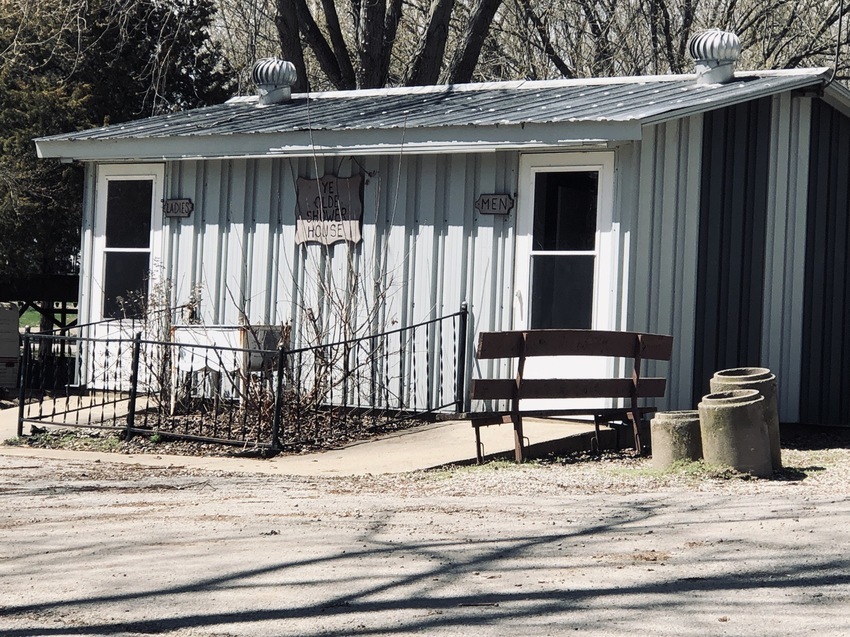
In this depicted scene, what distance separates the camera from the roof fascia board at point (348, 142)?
36.4 feet

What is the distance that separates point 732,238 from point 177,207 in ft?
19.7

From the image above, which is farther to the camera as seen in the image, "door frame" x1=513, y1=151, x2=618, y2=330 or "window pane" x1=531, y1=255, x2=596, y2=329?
"window pane" x1=531, y1=255, x2=596, y2=329

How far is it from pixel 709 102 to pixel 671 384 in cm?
268

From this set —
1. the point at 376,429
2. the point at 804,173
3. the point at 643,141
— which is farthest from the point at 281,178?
the point at 804,173

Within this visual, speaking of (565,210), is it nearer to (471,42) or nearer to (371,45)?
(471,42)

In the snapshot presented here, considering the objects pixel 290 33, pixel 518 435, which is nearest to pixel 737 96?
pixel 518 435

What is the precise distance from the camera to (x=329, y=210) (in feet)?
42.6

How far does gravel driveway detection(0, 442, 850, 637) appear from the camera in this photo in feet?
16.6

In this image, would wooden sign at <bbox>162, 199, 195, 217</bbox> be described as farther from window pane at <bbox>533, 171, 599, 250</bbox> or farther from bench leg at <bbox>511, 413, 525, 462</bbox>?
bench leg at <bbox>511, 413, 525, 462</bbox>

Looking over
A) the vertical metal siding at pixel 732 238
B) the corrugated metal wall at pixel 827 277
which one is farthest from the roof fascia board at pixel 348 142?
the corrugated metal wall at pixel 827 277

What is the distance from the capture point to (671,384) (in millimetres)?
11914

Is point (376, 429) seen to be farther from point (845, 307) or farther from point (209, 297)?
point (845, 307)

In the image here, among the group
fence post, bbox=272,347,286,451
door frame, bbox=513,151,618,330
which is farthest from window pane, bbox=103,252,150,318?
door frame, bbox=513,151,618,330

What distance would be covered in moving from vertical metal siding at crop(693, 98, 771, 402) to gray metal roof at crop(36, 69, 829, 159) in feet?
1.53
